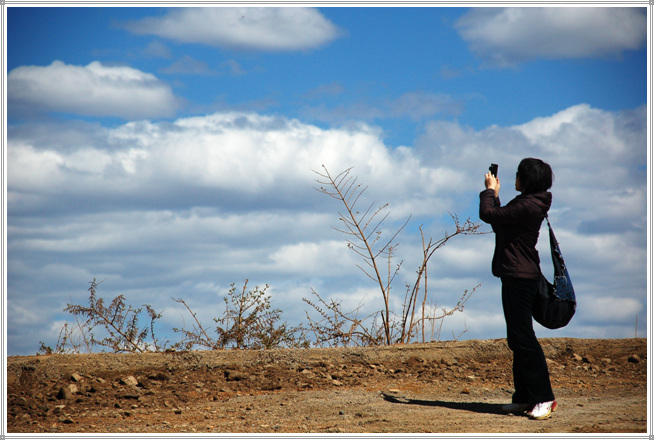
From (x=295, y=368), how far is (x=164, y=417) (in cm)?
185

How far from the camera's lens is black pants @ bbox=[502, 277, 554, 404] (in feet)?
16.9

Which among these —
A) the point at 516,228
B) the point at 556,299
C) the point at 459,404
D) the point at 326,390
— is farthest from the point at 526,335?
the point at 326,390

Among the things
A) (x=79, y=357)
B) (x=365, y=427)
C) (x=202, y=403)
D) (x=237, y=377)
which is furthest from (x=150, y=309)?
(x=365, y=427)

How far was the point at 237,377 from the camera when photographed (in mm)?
6656

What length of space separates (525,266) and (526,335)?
0.56m

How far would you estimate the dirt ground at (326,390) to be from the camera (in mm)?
5078

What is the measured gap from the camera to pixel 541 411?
516 centimetres

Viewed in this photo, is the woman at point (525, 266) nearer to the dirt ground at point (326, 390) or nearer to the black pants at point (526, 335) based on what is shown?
the black pants at point (526, 335)

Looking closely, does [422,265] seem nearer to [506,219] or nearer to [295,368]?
[295,368]

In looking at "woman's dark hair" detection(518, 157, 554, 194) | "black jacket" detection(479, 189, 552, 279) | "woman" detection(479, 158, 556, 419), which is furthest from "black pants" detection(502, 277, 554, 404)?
"woman's dark hair" detection(518, 157, 554, 194)

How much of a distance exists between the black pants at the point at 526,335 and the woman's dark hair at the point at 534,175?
748mm

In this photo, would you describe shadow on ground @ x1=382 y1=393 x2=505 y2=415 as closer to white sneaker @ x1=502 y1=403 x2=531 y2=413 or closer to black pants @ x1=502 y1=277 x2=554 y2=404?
white sneaker @ x1=502 y1=403 x2=531 y2=413

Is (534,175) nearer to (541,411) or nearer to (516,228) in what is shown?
(516,228)
